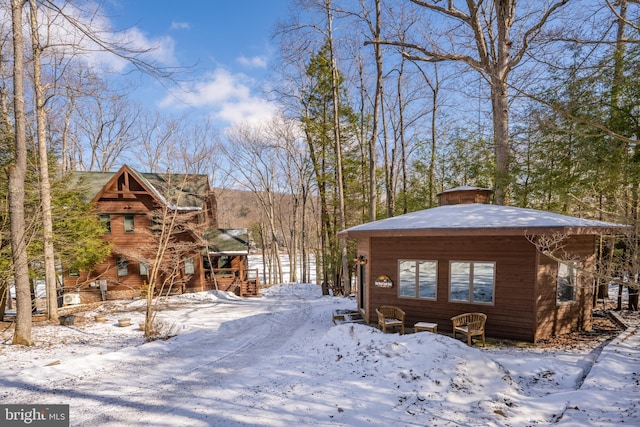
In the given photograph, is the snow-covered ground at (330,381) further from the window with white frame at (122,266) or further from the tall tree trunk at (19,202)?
the window with white frame at (122,266)

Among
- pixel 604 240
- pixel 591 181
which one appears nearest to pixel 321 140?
pixel 591 181

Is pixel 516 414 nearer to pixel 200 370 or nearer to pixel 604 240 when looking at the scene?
pixel 200 370

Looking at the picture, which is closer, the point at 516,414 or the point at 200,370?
the point at 516,414

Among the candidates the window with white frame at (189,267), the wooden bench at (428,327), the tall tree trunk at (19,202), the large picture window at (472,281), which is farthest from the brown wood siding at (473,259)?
the window with white frame at (189,267)

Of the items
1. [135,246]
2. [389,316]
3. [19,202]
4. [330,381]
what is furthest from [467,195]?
[135,246]

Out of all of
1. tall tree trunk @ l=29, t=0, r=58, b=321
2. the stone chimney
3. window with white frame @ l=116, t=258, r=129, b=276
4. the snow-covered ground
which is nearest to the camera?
the snow-covered ground

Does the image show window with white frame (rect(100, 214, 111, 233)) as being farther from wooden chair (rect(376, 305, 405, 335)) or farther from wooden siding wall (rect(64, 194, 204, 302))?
wooden chair (rect(376, 305, 405, 335))

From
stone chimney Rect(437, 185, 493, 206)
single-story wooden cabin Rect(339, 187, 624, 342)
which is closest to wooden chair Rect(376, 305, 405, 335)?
single-story wooden cabin Rect(339, 187, 624, 342)

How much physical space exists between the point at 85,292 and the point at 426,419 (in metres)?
20.0

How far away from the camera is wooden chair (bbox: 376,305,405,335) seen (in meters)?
8.95

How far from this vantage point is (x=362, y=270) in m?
11.2

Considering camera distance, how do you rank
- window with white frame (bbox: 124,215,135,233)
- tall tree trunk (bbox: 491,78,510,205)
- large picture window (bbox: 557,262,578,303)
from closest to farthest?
large picture window (bbox: 557,262,578,303) → tall tree trunk (bbox: 491,78,510,205) → window with white frame (bbox: 124,215,135,233)

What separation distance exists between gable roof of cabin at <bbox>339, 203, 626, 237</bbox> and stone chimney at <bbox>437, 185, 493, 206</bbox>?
55.8 inches

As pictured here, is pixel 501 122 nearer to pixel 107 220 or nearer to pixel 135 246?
pixel 135 246
